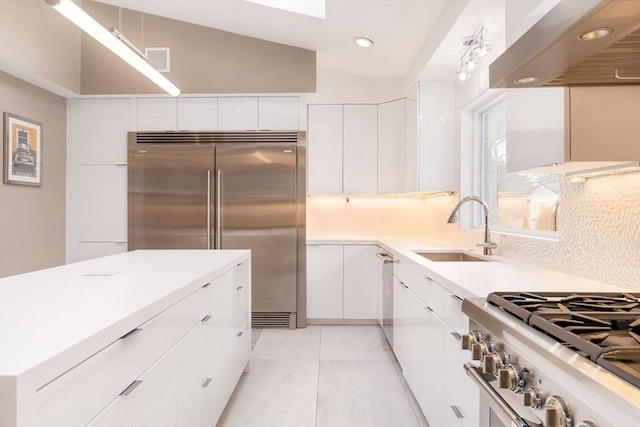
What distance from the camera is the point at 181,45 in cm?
386

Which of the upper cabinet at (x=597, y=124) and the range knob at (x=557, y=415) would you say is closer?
the range knob at (x=557, y=415)

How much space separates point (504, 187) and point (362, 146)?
5.78 ft

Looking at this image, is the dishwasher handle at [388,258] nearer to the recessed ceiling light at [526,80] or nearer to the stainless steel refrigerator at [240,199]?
the stainless steel refrigerator at [240,199]

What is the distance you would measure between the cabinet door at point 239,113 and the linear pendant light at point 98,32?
132 centimetres

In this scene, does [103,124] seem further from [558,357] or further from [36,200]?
[558,357]

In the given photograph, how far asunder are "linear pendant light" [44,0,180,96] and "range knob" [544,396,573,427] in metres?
1.94

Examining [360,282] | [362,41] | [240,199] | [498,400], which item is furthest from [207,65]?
[498,400]

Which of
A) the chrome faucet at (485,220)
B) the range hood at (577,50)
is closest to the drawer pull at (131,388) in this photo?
the range hood at (577,50)

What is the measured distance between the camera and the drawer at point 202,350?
1511 mm

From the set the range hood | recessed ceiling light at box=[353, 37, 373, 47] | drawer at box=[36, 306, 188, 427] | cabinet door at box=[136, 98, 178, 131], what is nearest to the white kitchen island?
drawer at box=[36, 306, 188, 427]

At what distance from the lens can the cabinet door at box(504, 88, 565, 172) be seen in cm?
128

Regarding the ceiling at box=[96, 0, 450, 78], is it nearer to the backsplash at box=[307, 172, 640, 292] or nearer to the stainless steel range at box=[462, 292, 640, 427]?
the backsplash at box=[307, 172, 640, 292]

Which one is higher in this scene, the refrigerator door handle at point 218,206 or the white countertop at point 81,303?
the refrigerator door handle at point 218,206

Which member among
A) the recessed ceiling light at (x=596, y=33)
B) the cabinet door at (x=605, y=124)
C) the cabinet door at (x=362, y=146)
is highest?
the cabinet door at (x=362, y=146)
